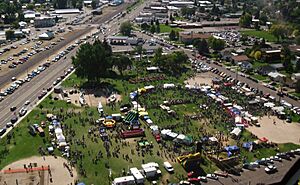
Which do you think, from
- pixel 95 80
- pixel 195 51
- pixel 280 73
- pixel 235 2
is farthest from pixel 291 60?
pixel 235 2

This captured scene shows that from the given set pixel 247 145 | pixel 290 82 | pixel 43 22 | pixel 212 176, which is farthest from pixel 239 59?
pixel 43 22

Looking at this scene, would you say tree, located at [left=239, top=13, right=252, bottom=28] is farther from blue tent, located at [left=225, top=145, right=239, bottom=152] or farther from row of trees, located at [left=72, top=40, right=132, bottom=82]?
blue tent, located at [left=225, top=145, right=239, bottom=152]

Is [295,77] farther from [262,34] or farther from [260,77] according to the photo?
[262,34]

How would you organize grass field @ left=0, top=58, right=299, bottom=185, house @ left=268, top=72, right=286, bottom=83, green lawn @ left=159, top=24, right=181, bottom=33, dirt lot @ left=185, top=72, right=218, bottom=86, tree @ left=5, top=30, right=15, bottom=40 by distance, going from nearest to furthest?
1. grass field @ left=0, top=58, right=299, bottom=185
2. house @ left=268, top=72, right=286, bottom=83
3. dirt lot @ left=185, top=72, right=218, bottom=86
4. tree @ left=5, top=30, right=15, bottom=40
5. green lawn @ left=159, top=24, right=181, bottom=33

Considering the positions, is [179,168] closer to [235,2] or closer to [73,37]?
[73,37]

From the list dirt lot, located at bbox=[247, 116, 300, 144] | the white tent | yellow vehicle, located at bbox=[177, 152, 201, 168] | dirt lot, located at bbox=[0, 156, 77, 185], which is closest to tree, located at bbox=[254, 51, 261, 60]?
dirt lot, located at bbox=[247, 116, 300, 144]

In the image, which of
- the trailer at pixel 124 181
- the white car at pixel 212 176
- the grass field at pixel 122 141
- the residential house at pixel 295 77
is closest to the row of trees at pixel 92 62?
the grass field at pixel 122 141

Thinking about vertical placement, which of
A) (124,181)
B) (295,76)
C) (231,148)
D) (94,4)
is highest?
(94,4)
